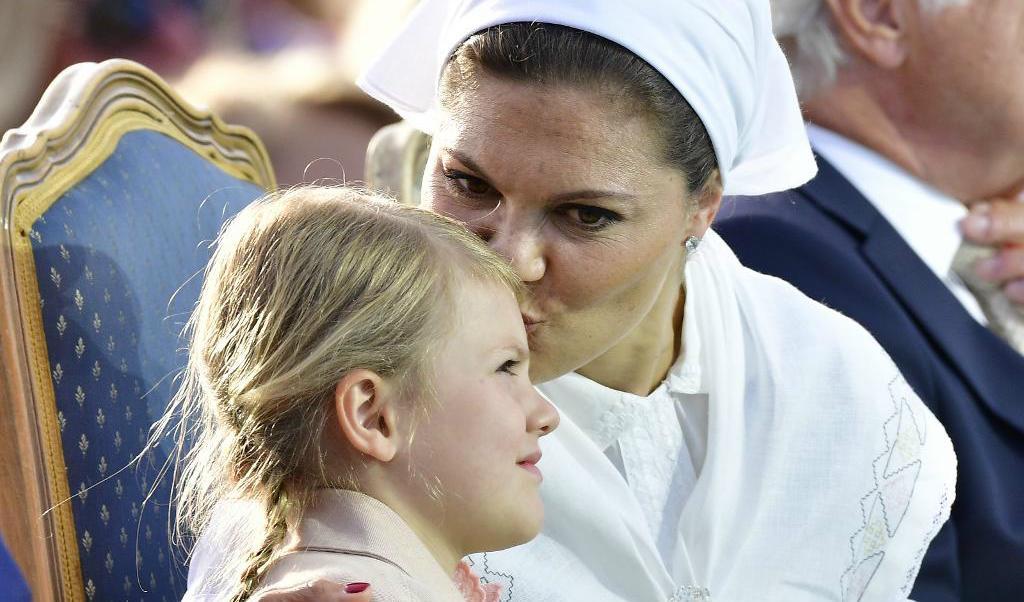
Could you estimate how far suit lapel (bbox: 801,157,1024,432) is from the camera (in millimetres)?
2549

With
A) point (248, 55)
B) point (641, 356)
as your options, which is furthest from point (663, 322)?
point (248, 55)

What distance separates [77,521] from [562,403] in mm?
747

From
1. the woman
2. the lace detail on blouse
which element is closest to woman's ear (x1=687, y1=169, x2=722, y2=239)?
the woman

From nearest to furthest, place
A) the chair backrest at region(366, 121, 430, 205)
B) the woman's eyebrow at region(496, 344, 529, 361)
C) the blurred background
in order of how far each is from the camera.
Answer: the woman's eyebrow at region(496, 344, 529, 361) < the chair backrest at region(366, 121, 430, 205) < the blurred background

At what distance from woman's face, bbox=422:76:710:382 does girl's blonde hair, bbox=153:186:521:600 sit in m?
0.27

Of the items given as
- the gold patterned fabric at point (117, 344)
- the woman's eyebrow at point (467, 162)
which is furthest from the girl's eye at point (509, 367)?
the gold patterned fabric at point (117, 344)

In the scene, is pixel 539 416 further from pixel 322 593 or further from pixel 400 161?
pixel 400 161

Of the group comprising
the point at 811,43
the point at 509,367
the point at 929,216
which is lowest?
the point at 509,367

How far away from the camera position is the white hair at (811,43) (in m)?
2.90

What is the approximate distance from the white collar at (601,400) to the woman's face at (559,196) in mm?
189

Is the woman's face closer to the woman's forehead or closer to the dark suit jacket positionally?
the woman's forehead

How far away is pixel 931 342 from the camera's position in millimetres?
2574

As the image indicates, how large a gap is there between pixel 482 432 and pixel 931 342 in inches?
60.6

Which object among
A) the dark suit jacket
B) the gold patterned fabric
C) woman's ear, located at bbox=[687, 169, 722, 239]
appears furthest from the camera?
the dark suit jacket
